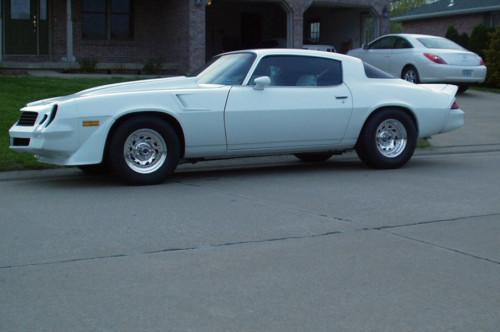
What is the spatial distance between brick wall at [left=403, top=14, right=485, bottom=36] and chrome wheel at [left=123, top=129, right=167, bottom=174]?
25.5m

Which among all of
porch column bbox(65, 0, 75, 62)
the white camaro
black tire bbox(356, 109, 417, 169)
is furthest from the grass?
black tire bbox(356, 109, 417, 169)

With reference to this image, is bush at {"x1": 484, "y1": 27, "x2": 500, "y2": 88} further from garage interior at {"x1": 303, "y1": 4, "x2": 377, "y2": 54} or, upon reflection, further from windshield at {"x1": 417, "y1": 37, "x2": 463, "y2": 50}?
windshield at {"x1": 417, "y1": 37, "x2": 463, "y2": 50}

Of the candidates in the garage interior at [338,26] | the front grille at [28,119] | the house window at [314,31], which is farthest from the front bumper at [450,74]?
the front grille at [28,119]

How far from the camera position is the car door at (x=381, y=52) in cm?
2042

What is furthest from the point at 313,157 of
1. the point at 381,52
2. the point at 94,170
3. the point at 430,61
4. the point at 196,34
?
the point at 196,34

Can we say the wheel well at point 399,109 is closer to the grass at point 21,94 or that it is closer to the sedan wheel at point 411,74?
the grass at point 21,94

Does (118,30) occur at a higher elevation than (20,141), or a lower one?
higher

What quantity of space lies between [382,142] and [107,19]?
15.4m

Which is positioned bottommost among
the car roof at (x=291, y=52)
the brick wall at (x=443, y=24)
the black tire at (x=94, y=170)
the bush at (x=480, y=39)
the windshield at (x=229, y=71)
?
the black tire at (x=94, y=170)

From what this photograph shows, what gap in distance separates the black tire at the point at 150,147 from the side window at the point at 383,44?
41.0ft

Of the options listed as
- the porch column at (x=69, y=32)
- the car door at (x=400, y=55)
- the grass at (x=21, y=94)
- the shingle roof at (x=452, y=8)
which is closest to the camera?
the grass at (x=21, y=94)

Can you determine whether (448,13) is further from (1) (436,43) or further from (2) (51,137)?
(2) (51,137)

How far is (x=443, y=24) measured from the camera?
1344 inches

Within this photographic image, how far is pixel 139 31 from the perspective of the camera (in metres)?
24.6
